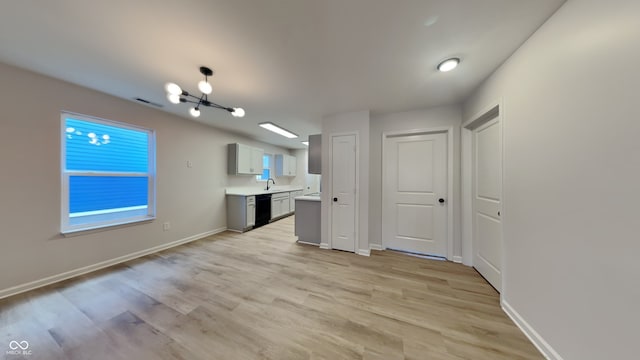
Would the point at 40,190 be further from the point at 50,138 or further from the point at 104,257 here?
the point at 104,257

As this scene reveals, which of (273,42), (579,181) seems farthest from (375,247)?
(273,42)

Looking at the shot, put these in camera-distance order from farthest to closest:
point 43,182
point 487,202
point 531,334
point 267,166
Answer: point 267,166 → point 487,202 → point 43,182 → point 531,334

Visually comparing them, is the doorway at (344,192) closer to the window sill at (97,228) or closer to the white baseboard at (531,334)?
the white baseboard at (531,334)

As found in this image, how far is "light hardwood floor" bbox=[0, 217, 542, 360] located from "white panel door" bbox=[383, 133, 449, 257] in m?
0.49

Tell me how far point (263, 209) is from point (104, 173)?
9.75 feet

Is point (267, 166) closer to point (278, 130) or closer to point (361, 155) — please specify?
point (278, 130)

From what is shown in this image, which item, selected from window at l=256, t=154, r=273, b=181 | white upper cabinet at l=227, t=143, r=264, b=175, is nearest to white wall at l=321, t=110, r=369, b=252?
white upper cabinet at l=227, t=143, r=264, b=175

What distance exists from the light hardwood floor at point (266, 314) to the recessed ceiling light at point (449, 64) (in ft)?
8.00

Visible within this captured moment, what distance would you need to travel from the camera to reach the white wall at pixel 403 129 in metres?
2.99

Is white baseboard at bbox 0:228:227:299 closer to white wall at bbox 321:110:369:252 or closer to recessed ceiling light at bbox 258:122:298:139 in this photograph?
recessed ceiling light at bbox 258:122:298:139

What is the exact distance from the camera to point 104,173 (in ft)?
9.31

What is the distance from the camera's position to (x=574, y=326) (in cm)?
120

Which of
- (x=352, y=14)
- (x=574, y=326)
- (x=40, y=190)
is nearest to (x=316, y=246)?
(x=574, y=326)

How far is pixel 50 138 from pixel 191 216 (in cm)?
215
